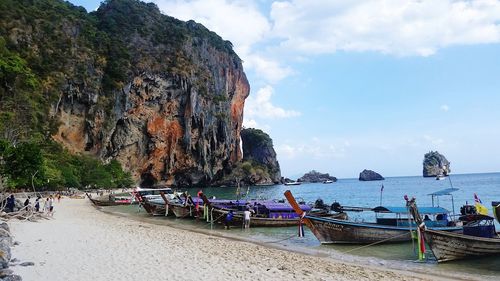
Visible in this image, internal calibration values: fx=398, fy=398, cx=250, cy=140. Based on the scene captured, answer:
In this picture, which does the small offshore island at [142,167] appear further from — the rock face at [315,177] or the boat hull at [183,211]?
the rock face at [315,177]

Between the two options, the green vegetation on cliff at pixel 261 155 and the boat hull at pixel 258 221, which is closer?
the boat hull at pixel 258 221

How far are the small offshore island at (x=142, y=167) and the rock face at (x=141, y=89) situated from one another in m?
0.30

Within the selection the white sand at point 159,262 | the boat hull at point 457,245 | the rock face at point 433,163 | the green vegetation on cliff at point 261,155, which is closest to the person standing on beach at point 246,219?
the white sand at point 159,262

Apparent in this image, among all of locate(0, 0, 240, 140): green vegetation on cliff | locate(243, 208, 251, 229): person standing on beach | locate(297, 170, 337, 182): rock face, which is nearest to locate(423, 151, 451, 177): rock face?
locate(297, 170, 337, 182): rock face

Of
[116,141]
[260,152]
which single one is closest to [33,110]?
[116,141]

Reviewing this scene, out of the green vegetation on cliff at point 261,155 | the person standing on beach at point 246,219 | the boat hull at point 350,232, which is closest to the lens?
the boat hull at point 350,232

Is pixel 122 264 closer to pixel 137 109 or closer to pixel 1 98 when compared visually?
pixel 1 98

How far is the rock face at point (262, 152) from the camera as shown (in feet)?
429

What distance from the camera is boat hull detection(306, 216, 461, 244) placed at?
17888mm

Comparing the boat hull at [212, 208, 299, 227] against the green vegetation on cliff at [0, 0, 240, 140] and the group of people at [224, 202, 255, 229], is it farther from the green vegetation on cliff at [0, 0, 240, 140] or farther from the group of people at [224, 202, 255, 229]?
A: the green vegetation on cliff at [0, 0, 240, 140]

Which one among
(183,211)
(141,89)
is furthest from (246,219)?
(141,89)

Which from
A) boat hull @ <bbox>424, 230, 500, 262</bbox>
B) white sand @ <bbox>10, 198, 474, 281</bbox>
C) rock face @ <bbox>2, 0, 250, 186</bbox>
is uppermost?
rock face @ <bbox>2, 0, 250, 186</bbox>

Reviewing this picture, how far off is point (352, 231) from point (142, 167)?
2908 inches

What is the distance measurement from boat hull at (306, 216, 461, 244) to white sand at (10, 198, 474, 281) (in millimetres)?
3922
